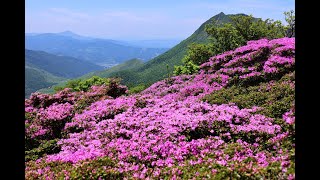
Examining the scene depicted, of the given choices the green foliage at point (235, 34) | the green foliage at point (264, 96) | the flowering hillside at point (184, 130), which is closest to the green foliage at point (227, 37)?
the green foliage at point (235, 34)

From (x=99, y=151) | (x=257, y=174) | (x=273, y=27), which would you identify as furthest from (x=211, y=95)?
(x=273, y=27)

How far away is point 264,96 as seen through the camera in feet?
47.2

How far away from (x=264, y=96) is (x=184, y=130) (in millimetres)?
4977

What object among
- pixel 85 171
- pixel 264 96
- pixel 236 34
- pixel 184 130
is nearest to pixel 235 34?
pixel 236 34

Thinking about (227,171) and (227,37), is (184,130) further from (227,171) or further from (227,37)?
(227,37)

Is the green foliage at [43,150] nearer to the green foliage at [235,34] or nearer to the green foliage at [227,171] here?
the green foliage at [227,171]

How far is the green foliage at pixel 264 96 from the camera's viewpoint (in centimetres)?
1249

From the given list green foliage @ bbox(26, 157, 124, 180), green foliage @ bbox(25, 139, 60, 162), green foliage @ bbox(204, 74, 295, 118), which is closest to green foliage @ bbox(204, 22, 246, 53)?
green foliage @ bbox(204, 74, 295, 118)

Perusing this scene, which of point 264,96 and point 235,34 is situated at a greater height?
point 235,34

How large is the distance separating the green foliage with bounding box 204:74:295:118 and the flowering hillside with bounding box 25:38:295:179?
0.04 meters

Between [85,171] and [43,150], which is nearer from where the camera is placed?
[85,171]

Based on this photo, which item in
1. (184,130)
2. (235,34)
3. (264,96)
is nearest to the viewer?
(184,130)

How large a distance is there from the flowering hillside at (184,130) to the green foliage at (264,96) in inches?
1.6

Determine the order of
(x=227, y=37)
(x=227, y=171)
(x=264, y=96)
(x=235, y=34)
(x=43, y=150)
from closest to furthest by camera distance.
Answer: (x=227, y=171) < (x=43, y=150) < (x=264, y=96) < (x=235, y=34) < (x=227, y=37)
